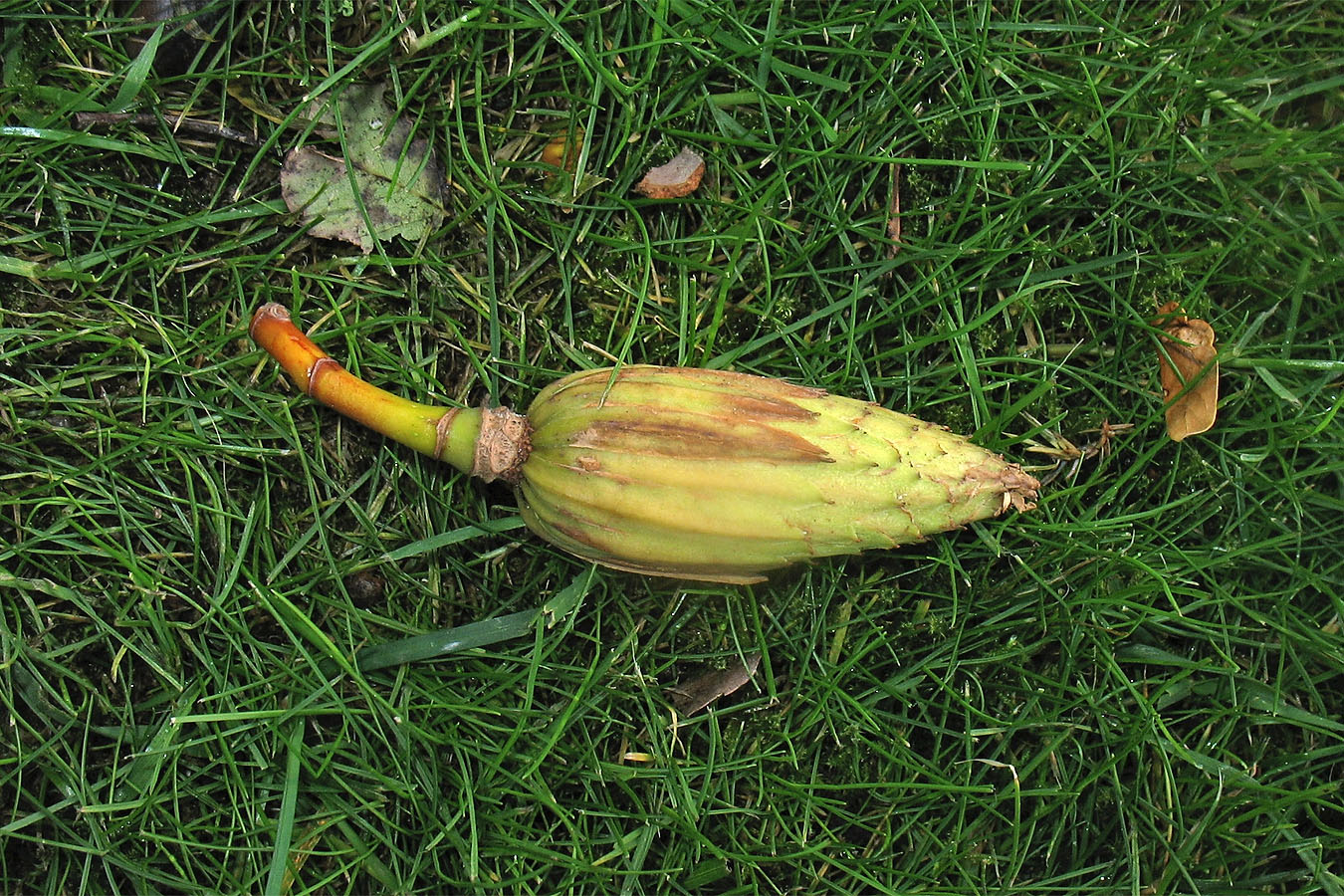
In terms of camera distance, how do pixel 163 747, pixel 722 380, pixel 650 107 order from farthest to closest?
pixel 650 107
pixel 163 747
pixel 722 380

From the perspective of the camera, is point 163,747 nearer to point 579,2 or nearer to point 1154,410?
point 579,2

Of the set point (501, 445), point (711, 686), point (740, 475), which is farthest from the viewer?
point (711, 686)

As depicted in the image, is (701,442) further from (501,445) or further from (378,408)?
(378,408)

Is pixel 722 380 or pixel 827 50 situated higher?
pixel 827 50

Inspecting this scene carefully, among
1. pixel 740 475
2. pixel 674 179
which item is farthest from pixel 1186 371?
pixel 674 179

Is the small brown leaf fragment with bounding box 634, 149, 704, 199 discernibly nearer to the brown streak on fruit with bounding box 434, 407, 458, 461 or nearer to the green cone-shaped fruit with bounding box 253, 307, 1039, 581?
the green cone-shaped fruit with bounding box 253, 307, 1039, 581

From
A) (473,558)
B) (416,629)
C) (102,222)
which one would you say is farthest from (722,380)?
(102,222)

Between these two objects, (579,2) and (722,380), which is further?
(579,2)
